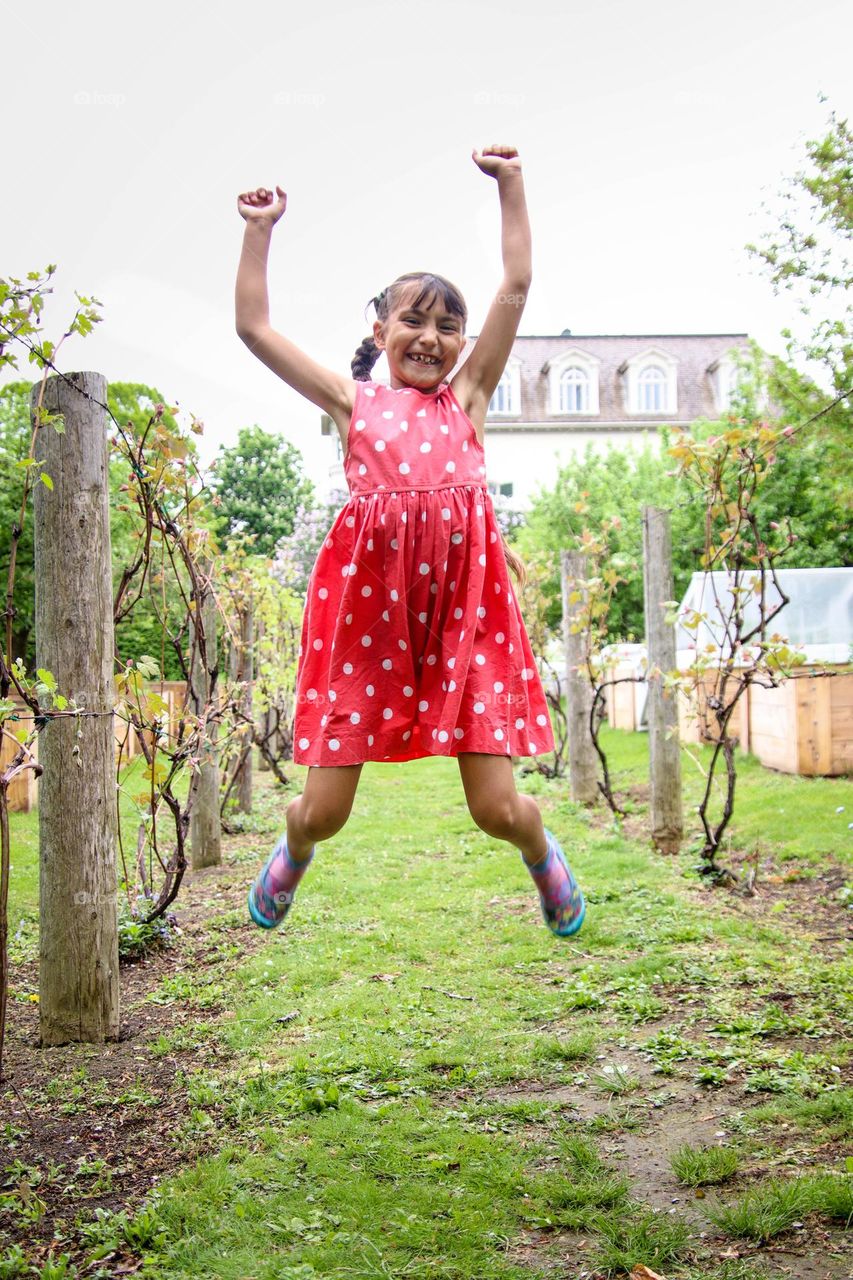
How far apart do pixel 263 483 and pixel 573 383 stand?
9156mm

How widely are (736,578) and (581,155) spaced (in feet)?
9.81

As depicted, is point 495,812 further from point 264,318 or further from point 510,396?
point 510,396

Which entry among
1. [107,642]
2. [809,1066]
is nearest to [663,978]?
[809,1066]

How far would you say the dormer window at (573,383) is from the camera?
29172mm

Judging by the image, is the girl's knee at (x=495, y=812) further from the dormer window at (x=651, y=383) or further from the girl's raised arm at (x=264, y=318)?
the dormer window at (x=651, y=383)

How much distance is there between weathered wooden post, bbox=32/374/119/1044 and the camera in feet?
10.6

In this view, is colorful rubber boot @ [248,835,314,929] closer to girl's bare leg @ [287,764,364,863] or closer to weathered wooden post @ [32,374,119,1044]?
girl's bare leg @ [287,764,364,863]

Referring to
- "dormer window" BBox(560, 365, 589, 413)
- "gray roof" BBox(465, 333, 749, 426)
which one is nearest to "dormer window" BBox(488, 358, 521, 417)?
"gray roof" BBox(465, 333, 749, 426)

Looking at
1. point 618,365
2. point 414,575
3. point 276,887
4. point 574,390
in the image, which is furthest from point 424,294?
point 618,365

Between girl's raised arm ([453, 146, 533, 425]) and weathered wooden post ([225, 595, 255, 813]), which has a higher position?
girl's raised arm ([453, 146, 533, 425])

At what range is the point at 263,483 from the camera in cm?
2716

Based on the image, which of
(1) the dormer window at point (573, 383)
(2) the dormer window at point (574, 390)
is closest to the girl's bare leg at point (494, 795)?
(1) the dormer window at point (573, 383)

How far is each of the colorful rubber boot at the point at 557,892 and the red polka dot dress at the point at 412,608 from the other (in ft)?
1.08

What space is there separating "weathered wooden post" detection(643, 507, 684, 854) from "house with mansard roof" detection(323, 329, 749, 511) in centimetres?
2266
